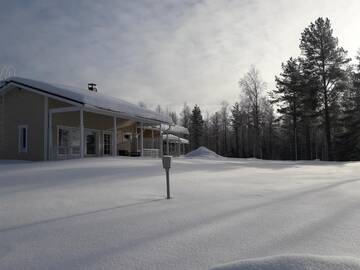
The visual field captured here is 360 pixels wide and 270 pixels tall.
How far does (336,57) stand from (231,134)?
3606 cm

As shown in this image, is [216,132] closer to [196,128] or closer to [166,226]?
[196,128]

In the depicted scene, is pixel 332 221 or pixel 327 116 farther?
pixel 327 116

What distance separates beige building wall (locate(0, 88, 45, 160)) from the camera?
1588 cm

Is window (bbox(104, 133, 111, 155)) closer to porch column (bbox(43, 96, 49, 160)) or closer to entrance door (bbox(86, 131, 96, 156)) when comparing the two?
entrance door (bbox(86, 131, 96, 156))

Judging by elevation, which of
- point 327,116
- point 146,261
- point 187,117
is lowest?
point 146,261

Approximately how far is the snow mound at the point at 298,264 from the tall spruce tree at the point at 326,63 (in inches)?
1023

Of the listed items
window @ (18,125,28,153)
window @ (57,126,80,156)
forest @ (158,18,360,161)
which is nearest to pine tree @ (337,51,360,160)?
forest @ (158,18,360,161)

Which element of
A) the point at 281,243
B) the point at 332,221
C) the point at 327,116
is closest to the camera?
the point at 281,243

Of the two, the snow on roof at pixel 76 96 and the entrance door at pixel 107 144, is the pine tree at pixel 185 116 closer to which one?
the entrance door at pixel 107 144

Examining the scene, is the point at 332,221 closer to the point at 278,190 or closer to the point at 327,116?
the point at 278,190

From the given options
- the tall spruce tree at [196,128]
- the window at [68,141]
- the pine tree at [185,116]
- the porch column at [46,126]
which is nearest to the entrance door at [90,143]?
the window at [68,141]

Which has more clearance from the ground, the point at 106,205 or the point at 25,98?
the point at 25,98

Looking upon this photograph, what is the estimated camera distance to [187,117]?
65.1 m

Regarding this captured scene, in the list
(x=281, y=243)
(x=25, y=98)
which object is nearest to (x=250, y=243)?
(x=281, y=243)
